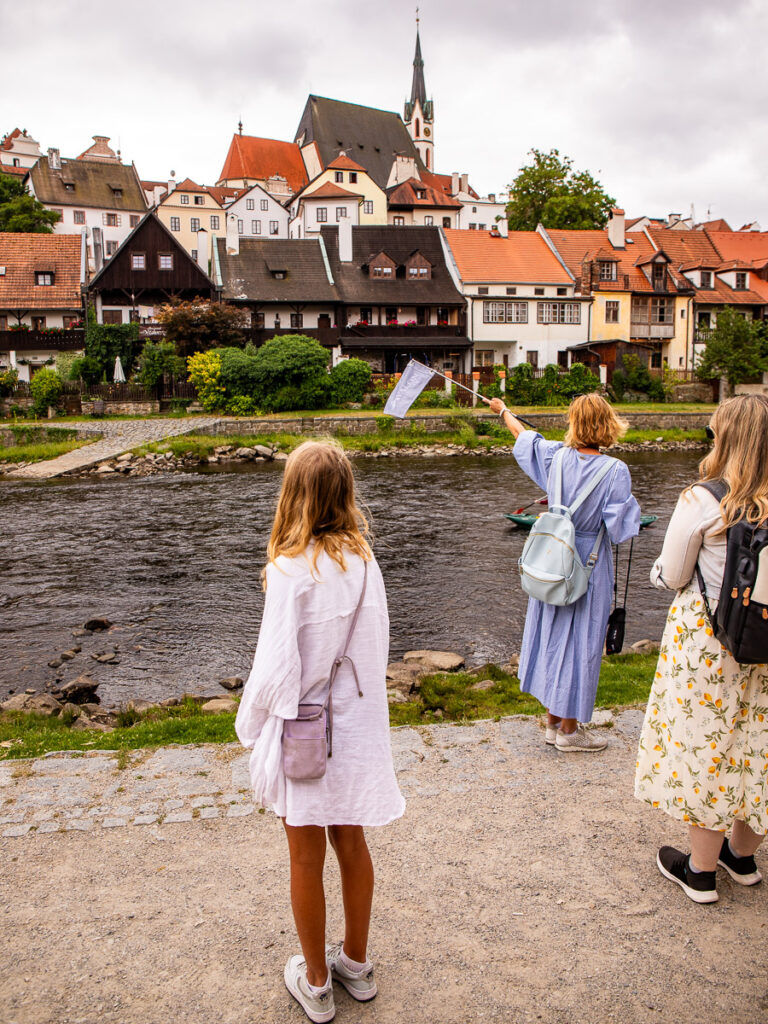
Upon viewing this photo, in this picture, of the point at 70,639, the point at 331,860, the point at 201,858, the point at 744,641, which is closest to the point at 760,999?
the point at 744,641

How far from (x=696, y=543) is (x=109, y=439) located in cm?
3503

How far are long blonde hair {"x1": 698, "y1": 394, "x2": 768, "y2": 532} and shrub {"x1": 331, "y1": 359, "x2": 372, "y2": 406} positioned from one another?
40296 millimetres

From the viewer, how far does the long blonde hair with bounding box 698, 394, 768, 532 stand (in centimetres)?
358

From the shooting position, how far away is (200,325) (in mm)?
44562

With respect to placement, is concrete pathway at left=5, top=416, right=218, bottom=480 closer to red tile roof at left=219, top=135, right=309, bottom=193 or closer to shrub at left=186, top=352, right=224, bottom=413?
shrub at left=186, top=352, right=224, bottom=413

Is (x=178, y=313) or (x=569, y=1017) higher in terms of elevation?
(x=178, y=313)

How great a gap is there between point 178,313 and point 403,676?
38378 millimetres

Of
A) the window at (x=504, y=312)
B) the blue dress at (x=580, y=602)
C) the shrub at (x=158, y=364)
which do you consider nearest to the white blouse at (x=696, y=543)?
the blue dress at (x=580, y=602)

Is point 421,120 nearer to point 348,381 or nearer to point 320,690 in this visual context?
point 348,381

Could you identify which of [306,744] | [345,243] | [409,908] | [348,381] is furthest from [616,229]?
[306,744]

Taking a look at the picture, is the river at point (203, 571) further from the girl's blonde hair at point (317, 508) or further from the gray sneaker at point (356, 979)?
the girl's blonde hair at point (317, 508)

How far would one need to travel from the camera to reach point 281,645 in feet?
9.79

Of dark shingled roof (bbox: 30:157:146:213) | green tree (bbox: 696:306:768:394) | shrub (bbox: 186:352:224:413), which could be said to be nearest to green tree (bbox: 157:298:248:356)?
shrub (bbox: 186:352:224:413)

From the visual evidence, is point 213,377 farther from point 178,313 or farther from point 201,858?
point 201,858
